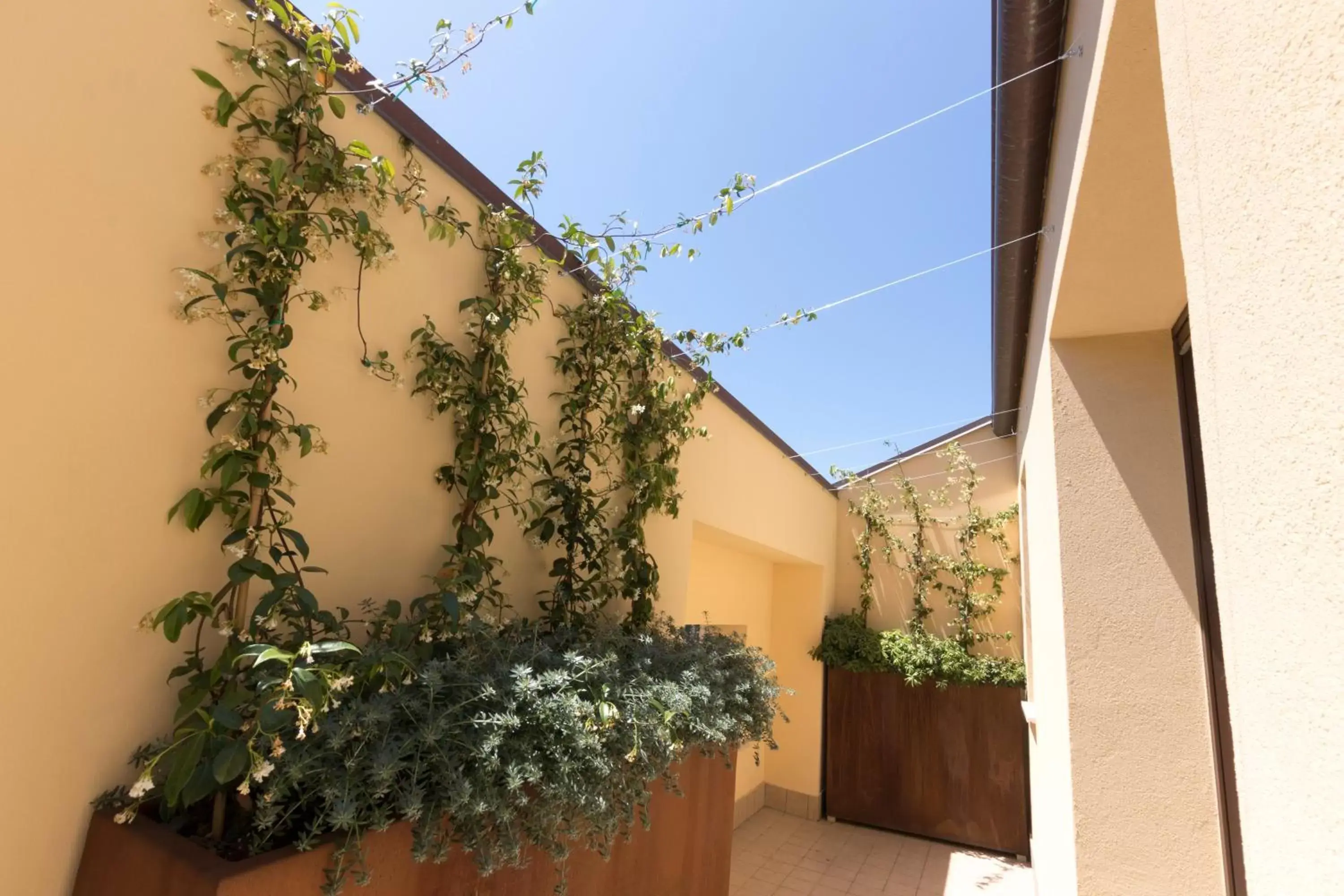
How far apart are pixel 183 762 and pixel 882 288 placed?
3.44 metres

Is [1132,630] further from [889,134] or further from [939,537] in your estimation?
[939,537]

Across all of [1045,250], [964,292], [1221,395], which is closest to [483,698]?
[1221,395]

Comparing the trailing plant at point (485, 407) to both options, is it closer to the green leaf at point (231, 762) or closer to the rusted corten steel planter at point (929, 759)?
the green leaf at point (231, 762)

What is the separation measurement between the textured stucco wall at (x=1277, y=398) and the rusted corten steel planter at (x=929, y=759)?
6182 millimetres

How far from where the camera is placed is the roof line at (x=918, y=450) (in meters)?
7.05

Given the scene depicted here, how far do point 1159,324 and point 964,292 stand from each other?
2423 millimetres

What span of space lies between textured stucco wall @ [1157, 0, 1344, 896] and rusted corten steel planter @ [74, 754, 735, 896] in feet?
4.63

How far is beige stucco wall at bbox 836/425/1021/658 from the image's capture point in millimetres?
6445

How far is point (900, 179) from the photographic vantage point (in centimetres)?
381

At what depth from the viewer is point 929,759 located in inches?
243

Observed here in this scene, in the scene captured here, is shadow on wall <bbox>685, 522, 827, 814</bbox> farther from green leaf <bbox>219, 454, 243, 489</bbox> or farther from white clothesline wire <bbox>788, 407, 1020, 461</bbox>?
green leaf <bbox>219, 454, 243, 489</bbox>

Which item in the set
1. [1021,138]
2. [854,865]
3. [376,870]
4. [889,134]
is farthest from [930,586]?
[376,870]

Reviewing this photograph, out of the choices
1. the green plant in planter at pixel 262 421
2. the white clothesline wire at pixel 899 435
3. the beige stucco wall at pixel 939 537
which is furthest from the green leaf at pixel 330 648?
the beige stucco wall at pixel 939 537

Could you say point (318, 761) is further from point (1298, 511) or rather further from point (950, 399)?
point (950, 399)
